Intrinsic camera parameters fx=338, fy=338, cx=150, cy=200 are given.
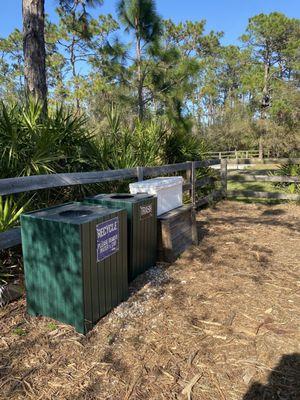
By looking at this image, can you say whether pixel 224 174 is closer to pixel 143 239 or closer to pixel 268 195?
pixel 268 195

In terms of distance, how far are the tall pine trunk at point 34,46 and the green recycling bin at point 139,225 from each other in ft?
7.81

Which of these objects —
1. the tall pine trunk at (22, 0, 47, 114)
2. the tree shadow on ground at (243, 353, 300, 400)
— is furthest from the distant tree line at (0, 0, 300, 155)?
the tree shadow on ground at (243, 353, 300, 400)

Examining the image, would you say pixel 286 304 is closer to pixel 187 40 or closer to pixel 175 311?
pixel 175 311

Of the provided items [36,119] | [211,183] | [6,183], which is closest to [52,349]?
[6,183]

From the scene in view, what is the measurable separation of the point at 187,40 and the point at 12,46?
14.2 metres

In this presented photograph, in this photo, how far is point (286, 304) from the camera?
3.31 m

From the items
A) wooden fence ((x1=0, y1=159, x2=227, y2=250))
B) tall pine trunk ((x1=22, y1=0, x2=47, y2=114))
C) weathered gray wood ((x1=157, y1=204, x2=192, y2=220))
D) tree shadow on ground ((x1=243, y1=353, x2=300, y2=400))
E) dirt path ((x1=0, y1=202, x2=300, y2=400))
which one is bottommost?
tree shadow on ground ((x1=243, y1=353, x2=300, y2=400))

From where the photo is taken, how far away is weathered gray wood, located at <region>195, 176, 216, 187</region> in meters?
7.76

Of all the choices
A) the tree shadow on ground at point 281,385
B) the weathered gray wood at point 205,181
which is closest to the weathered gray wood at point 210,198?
the weathered gray wood at point 205,181

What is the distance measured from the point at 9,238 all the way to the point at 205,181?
19.0 ft

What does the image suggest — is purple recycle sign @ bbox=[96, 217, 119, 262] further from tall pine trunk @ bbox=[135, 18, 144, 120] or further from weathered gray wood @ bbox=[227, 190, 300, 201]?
tall pine trunk @ bbox=[135, 18, 144, 120]

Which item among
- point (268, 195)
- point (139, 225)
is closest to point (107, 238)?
point (139, 225)

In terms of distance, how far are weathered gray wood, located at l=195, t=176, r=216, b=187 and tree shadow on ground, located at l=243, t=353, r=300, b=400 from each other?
542cm

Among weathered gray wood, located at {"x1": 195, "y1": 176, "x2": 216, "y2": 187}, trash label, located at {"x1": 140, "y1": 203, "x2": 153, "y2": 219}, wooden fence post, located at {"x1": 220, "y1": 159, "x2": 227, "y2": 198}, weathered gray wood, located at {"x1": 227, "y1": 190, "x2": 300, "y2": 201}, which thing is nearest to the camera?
trash label, located at {"x1": 140, "y1": 203, "x2": 153, "y2": 219}
